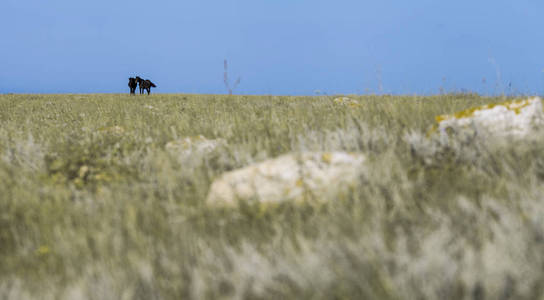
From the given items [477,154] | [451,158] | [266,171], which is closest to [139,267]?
[266,171]

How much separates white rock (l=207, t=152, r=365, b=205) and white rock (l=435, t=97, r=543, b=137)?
1.37 meters

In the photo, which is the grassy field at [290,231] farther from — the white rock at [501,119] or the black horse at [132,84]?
the black horse at [132,84]

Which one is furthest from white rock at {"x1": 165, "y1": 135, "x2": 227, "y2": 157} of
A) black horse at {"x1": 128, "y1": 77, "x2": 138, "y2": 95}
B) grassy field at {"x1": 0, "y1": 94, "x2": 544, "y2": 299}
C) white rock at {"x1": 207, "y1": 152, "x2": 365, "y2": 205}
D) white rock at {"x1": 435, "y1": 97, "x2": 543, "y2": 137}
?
black horse at {"x1": 128, "y1": 77, "x2": 138, "y2": 95}

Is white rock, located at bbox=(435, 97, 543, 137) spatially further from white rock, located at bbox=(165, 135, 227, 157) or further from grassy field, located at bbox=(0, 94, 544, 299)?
white rock, located at bbox=(165, 135, 227, 157)

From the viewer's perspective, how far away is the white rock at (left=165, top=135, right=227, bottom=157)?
434 centimetres

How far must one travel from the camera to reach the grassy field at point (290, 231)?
1.91 m

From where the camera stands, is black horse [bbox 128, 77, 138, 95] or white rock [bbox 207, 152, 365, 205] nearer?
white rock [bbox 207, 152, 365, 205]

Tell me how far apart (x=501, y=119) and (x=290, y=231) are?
9.59 ft

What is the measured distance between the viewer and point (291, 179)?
3.09 m

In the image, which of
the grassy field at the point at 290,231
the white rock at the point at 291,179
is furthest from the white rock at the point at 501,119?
the white rock at the point at 291,179

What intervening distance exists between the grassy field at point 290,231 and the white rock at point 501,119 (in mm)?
253

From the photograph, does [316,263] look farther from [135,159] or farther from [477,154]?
[135,159]

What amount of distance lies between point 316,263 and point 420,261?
507mm

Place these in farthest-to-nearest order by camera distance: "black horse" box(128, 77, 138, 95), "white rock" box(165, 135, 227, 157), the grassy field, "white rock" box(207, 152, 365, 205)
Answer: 1. "black horse" box(128, 77, 138, 95)
2. "white rock" box(165, 135, 227, 157)
3. "white rock" box(207, 152, 365, 205)
4. the grassy field
